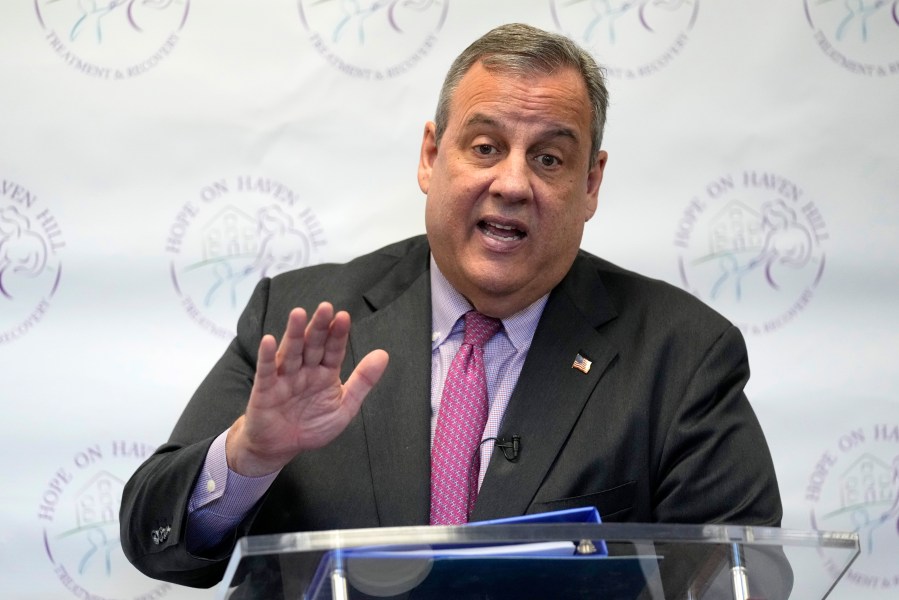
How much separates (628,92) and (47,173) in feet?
5.77

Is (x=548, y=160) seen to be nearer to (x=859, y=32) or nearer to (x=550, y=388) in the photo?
(x=550, y=388)

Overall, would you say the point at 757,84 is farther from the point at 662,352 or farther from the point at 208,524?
the point at 208,524

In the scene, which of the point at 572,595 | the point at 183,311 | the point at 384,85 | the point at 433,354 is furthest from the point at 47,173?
the point at 572,595

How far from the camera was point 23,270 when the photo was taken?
3.52 m

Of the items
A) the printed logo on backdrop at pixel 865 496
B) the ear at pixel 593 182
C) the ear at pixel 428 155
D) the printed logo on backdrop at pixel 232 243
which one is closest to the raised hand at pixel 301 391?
the ear at pixel 428 155

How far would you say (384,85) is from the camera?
3.67m

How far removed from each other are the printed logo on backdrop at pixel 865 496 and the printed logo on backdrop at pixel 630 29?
1.30 metres

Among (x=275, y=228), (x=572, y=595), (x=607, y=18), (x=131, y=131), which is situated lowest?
(x=572, y=595)

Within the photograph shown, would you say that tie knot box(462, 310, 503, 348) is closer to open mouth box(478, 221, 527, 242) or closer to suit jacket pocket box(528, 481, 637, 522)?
open mouth box(478, 221, 527, 242)

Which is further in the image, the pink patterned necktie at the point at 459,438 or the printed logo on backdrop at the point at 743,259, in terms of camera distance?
the printed logo on backdrop at the point at 743,259

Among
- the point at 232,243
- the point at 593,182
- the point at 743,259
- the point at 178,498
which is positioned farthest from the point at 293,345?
the point at 743,259

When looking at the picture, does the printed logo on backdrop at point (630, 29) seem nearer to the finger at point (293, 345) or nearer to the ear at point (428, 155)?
the ear at point (428, 155)

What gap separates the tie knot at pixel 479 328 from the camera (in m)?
2.99

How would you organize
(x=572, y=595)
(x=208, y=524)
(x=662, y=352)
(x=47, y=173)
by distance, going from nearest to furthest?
(x=572, y=595), (x=208, y=524), (x=662, y=352), (x=47, y=173)
